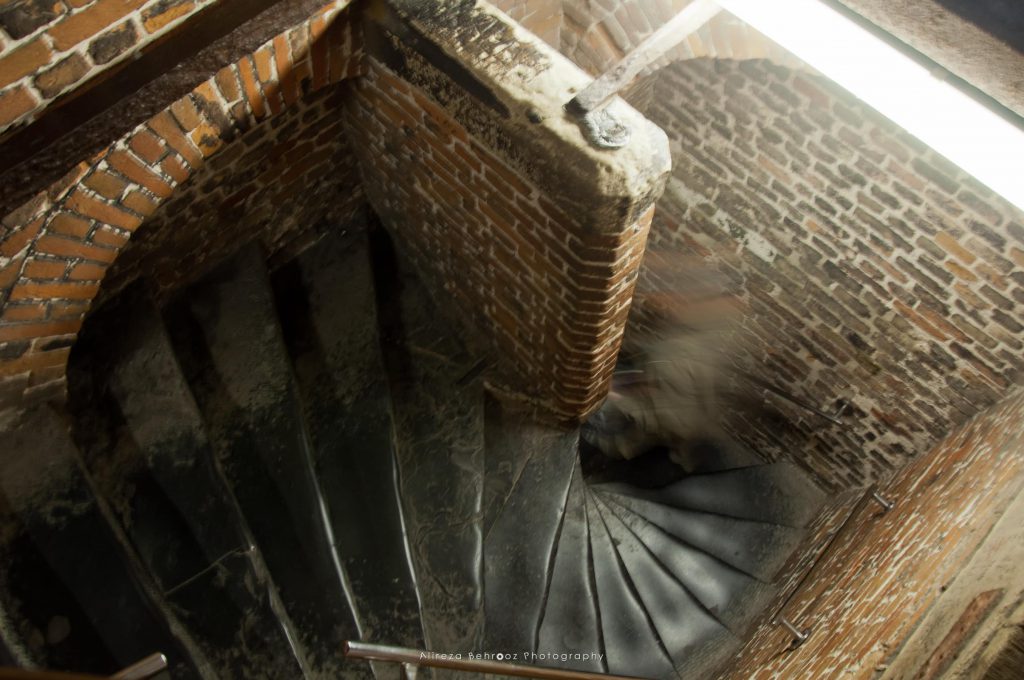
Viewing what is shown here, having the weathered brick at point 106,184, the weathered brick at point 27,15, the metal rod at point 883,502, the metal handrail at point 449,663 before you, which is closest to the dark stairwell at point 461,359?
the weathered brick at point 106,184

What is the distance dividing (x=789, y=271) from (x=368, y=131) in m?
2.51

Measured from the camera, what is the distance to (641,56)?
230cm

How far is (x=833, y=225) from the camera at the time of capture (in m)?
3.93

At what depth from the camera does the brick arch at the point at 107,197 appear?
2.27 metres

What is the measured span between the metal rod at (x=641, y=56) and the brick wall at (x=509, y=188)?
86mm

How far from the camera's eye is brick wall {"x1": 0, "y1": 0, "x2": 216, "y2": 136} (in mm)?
1923

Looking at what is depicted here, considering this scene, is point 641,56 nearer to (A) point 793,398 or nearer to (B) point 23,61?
(B) point 23,61

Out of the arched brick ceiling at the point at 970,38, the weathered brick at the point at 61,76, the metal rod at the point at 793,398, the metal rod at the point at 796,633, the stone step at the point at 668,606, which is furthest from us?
the metal rod at the point at 793,398

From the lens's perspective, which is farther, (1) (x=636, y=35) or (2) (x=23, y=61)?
(1) (x=636, y=35)

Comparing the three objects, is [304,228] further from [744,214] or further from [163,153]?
[744,214]

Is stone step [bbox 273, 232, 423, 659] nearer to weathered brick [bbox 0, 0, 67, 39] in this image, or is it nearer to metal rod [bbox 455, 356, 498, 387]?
metal rod [bbox 455, 356, 498, 387]

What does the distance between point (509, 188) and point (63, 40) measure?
1.49 metres

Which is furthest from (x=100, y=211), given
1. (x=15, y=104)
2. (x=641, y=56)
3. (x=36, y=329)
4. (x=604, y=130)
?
(x=641, y=56)

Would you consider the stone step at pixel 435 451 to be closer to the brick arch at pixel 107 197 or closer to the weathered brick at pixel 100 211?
the brick arch at pixel 107 197
